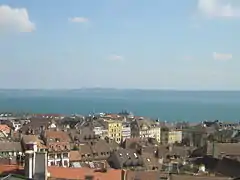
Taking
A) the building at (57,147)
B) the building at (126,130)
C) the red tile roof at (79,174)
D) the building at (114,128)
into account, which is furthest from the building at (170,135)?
the red tile roof at (79,174)

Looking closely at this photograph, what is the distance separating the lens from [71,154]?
46.7 m

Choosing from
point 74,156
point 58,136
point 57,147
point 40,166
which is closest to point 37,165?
point 40,166

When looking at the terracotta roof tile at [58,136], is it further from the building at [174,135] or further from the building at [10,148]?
the building at [174,135]

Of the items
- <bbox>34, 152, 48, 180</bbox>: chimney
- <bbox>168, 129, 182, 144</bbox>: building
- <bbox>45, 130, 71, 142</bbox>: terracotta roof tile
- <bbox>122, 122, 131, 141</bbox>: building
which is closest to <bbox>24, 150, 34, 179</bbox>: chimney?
<bbox>34, 152, 48, 180</bbox>: chimney

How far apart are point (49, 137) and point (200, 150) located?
1624 centimetres

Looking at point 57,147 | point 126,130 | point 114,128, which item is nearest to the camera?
point 57,147

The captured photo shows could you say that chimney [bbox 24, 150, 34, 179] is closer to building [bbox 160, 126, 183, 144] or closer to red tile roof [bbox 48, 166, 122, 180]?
red tile roof [bbox 48, 166, 122, 180]

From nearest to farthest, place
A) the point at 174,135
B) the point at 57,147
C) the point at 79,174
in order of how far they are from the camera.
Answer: the point at 79,174
the point at 57,147
the point at 174,135

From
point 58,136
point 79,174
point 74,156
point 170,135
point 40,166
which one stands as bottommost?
point 170,135

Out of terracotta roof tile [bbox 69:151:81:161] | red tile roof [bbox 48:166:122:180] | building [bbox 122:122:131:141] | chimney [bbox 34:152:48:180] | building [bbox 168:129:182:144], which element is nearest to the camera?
chimney [bbox 34:152:48:180]

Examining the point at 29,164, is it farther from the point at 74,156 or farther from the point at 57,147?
the point at 57,147

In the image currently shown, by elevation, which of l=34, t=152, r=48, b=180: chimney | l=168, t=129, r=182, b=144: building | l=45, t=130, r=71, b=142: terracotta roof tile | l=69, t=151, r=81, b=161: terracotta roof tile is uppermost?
l=34, t=152, r=48, b=180: chimney

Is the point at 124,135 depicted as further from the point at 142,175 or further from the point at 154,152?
the point at 142,175

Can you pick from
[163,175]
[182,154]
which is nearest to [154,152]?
[182,154]
